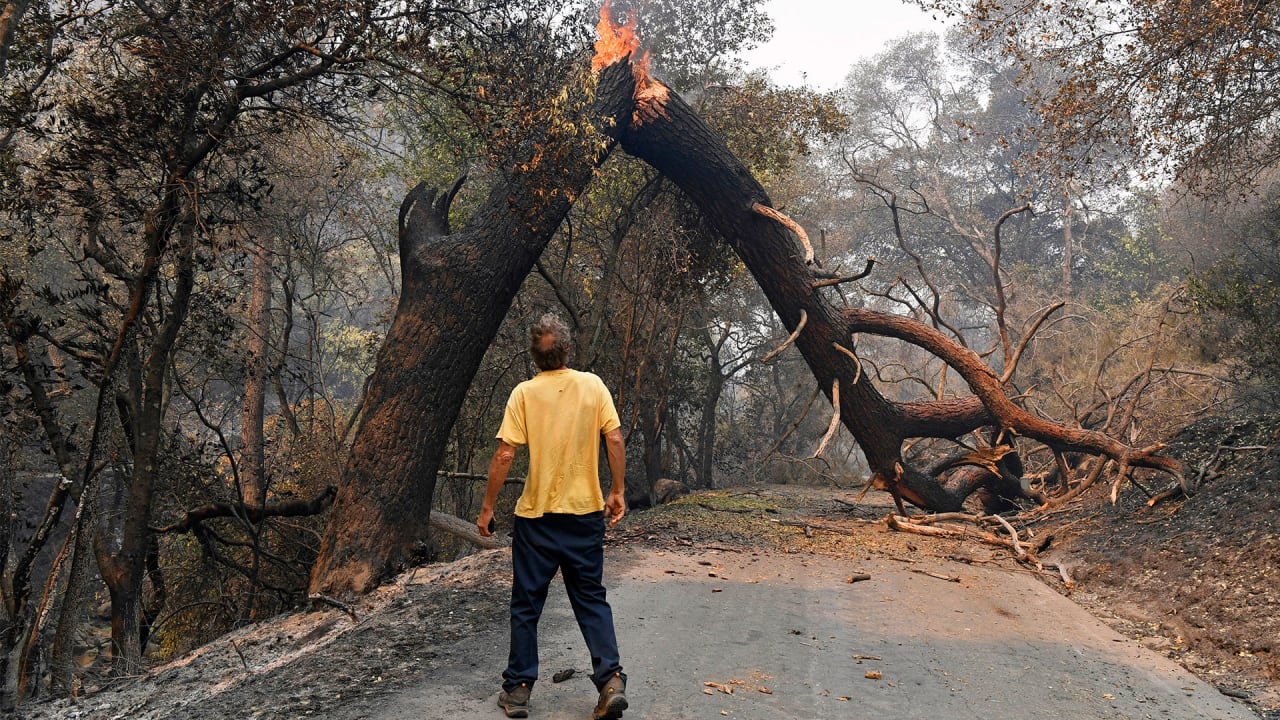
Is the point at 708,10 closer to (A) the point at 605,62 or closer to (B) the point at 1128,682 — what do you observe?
(A) the point at 605,62

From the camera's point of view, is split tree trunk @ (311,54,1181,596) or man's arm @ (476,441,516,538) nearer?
man's arm @ (476,441,516,538)

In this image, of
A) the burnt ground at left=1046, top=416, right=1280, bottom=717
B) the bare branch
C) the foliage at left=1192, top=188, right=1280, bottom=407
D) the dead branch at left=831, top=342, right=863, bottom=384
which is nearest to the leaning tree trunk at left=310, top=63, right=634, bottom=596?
the bare branch

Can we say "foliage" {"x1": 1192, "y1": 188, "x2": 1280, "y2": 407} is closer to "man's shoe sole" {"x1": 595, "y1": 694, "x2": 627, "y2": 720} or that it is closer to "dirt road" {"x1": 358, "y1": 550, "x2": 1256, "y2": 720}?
"dirt road" {"x1": 358, "y1": 550, "x2": 1256, "y2": 720}

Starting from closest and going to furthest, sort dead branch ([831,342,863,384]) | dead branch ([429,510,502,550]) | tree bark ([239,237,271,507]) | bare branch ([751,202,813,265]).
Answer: dead branch ([429,510,502,550]), bare branch ([751,202,813,265]), dead branch ([831,342,863,384]), tree bark ([239,237,271,507])

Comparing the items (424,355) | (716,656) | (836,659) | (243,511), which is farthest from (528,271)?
(836,659)

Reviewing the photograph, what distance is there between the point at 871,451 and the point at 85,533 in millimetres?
9290

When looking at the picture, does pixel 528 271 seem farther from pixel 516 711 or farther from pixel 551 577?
pixel 516 711

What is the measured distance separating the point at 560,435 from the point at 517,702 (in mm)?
1266

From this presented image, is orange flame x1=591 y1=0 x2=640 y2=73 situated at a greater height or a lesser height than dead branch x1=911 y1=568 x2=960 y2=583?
greater

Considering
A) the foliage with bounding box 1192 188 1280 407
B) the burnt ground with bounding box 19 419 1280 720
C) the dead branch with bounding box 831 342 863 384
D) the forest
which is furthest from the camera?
the dead branch with bounding box 831 342 863 384

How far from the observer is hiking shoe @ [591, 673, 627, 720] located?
3.66 m

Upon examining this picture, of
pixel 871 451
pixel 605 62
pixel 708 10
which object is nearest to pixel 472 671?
pixel 605 62

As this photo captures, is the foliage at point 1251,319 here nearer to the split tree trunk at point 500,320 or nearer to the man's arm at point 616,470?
the split tree trunk at point 500,320

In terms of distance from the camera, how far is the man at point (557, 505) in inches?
152
